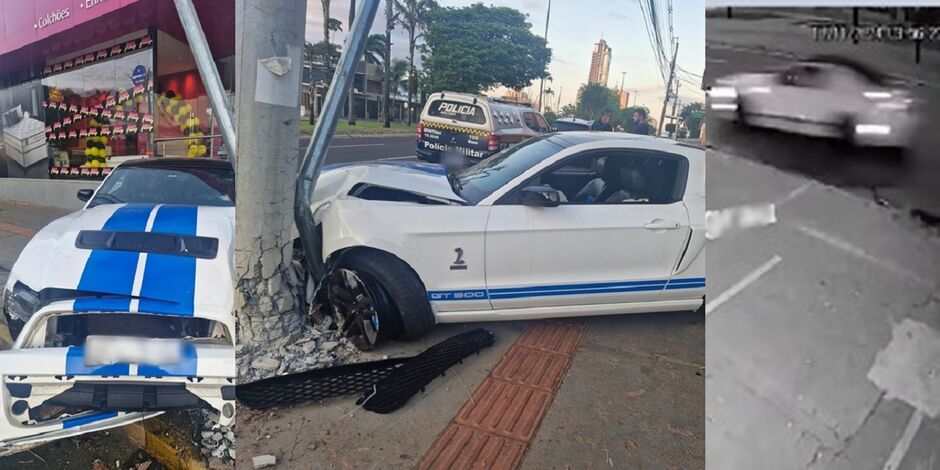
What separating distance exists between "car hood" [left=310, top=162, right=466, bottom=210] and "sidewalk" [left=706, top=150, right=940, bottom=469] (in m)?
0.52

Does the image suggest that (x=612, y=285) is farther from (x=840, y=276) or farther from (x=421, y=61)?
(x=840, y=276)

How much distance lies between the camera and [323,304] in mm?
957

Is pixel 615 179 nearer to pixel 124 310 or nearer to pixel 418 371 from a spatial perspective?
pixel 418 371

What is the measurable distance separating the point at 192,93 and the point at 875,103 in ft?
7.02

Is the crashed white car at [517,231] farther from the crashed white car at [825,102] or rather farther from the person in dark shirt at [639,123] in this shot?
the crashed white car at [825,102]

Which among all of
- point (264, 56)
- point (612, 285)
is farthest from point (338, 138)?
point (612, 285)

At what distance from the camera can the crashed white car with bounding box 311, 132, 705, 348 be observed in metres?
0.91

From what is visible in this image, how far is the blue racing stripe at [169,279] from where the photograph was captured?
91 cm

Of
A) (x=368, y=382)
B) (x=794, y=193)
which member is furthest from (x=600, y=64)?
(x=368, y=382)

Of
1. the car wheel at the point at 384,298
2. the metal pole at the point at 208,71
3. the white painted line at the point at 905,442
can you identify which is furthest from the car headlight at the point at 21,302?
the white painted line at the point at 905,442

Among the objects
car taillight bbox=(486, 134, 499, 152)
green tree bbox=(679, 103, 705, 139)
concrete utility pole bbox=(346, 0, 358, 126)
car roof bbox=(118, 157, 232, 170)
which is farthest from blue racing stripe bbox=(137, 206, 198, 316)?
green tree bbox=(679, 103, 705, 139)

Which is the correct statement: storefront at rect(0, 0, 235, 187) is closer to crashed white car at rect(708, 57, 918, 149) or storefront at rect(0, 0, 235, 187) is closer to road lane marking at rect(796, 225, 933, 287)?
crashed white car at rect(708, 57, 918, 149)

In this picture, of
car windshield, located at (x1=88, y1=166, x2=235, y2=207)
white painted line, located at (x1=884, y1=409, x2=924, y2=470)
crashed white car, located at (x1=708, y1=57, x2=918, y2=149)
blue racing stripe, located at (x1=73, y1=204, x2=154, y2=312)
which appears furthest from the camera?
white painted line, located at (x1=884, y1=409, x2=924, y2=470)

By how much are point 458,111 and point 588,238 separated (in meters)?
0.34
